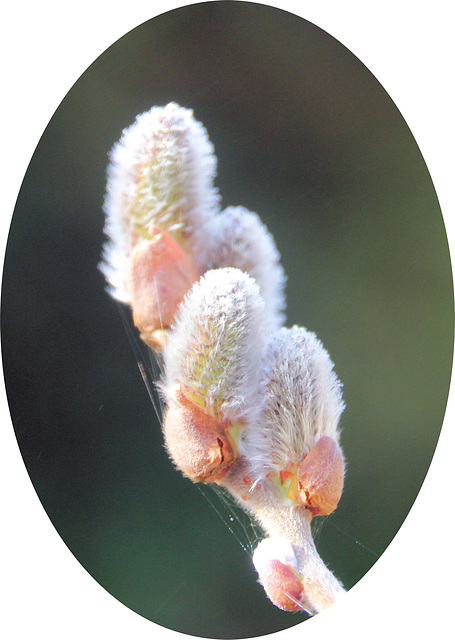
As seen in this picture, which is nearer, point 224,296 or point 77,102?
point 224,296

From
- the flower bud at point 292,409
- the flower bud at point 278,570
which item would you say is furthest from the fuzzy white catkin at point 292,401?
the flower bud at point 278,570

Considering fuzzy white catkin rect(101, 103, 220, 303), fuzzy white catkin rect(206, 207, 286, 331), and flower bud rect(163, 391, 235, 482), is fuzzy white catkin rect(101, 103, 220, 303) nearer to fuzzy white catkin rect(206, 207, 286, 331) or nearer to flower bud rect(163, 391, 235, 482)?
fuzzy white catkin rect(206, 207, 286, 331)

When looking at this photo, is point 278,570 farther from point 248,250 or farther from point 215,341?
point 248,250

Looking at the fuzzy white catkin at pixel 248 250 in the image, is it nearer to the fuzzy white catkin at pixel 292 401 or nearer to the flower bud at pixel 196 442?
the fuzzy white catkin at pixel 292 401

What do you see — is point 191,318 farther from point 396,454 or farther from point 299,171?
point 396,454

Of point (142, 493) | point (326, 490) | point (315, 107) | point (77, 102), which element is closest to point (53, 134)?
point (77, 102)
